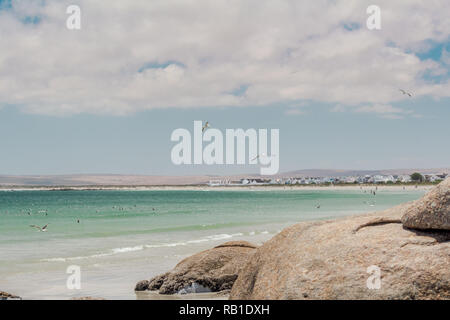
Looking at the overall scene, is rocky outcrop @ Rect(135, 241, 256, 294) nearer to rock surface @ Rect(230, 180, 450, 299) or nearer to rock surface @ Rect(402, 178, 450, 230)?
rock surface @ Rect(230, 180, 450, 299)

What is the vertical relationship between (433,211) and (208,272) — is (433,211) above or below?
above

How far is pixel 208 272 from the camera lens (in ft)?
45.0

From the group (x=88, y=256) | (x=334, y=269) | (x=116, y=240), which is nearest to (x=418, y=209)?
(x=334, y=269)

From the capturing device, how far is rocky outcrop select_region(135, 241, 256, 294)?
13422mm

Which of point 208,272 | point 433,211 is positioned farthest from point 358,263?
point 208,272

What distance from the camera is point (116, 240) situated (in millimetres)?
31938

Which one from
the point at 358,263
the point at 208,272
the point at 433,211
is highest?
the point at 433,211

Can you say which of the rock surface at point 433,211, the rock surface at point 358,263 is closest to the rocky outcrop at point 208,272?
the rock surface at point 358,263

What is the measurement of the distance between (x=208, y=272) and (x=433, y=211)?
772cm

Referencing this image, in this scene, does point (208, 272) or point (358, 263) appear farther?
point (208, 272)

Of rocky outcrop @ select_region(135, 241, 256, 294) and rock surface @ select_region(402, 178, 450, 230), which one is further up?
rock surface @ select_region(402, 178, 450, 230)

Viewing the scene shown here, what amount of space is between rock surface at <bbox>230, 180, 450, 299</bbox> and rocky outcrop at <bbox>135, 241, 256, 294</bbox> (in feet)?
17.2

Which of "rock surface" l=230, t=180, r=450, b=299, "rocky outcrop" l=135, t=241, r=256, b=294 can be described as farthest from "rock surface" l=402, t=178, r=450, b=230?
"rocky outcrop" l=135, t=241, r=256, b=294

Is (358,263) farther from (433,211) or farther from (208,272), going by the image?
(208,272)
